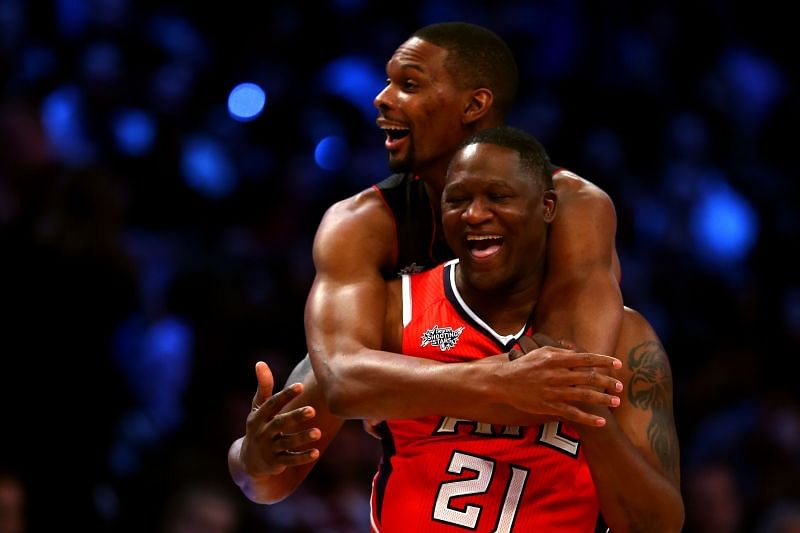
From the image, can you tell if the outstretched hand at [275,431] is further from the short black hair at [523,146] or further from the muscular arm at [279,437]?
the short black hair at [523,146]

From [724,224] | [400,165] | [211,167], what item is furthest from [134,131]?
[724,224]

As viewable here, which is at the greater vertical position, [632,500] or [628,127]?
[632,500]

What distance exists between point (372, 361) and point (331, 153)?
5.33 m

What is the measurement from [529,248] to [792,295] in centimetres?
573

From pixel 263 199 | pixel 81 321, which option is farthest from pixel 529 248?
pixel 263 199

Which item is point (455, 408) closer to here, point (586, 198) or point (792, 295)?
point (586, 198)

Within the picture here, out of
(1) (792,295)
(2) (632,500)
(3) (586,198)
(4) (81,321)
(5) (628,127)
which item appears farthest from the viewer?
(5) (628,127)

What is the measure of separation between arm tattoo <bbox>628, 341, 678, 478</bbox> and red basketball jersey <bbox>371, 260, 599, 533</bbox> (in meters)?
0.24

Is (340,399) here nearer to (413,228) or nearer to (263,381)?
(263,381)

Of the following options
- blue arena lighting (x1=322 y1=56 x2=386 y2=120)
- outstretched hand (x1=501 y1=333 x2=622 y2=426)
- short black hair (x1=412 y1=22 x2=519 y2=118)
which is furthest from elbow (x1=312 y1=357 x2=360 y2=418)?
blue arena lighting (x1=322 y1=56 x2=386 y2=120)

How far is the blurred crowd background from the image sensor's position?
18.8ft

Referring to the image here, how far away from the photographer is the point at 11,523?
5.30 meters

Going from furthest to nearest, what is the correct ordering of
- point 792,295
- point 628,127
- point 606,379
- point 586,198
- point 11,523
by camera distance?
1. point 628,127
2. point 792,295
3. point 11,523
4. point 586,198
5. point 606,379

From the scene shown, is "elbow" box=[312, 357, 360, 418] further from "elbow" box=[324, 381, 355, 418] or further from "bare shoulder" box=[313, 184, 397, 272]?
"bare shoulder" box=[313, 184, 397, 272]
